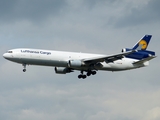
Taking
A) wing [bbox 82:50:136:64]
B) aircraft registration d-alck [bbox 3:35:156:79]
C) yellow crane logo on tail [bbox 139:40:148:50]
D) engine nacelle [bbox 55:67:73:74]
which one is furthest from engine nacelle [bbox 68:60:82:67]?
yellow crane logo on tail [bbox 139:40:148:50]

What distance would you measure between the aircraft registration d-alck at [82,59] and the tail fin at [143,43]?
0.19 metres

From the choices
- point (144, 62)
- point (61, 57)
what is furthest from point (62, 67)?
point (144, 62)

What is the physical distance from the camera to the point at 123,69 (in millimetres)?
104750

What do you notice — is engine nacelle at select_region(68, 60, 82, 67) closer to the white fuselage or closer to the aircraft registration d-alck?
the aircraft registration d-alck

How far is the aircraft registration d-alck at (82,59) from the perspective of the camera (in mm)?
98125

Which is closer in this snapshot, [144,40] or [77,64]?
[77,64]

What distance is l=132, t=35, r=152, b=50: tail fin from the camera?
107 meters

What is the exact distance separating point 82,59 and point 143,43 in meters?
14.0

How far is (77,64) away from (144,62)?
13.4 m

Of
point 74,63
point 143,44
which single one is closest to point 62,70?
point 74,63

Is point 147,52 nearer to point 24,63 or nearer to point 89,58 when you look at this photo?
point 89,58

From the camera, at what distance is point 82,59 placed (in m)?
101

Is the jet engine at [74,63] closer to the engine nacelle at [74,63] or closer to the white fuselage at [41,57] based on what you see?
the engine nacelle at [74,63]

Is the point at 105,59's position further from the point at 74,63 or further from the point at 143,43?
the point at 143,43
